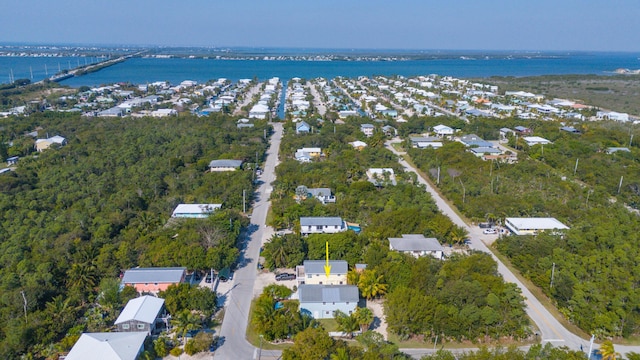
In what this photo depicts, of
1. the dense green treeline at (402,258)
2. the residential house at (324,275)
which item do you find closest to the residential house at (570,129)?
the dense green treeline at (402,258)

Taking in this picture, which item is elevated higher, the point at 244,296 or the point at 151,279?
the point at 151,279

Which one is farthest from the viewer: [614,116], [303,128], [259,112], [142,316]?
[259,112]

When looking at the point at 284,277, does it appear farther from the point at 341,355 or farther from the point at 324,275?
the point at 341,355

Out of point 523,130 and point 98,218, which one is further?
point 523,130

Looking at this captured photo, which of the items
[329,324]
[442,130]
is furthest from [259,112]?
[329,324]

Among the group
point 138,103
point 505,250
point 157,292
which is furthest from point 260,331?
point 138,103

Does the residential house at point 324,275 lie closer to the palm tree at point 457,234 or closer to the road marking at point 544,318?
the palm tree at point 457,234
